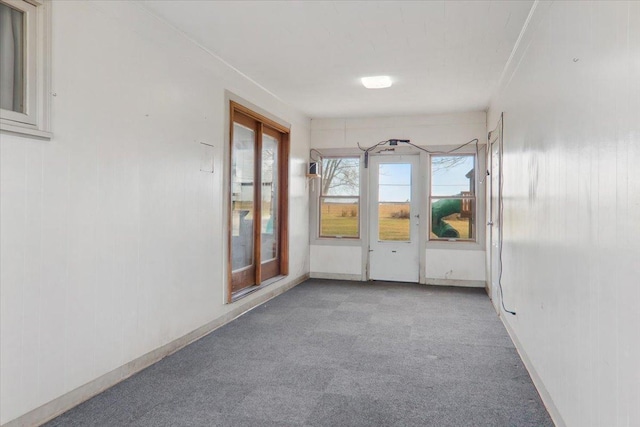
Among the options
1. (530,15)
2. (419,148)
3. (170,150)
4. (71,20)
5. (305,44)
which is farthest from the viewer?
(419,148)

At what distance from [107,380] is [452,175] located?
Answer: 5.33 m

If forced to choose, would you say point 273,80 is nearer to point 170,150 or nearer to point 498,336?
point 170,150

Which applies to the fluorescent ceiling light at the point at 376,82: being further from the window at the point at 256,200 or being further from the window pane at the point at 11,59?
the window pane at the point at 11,59

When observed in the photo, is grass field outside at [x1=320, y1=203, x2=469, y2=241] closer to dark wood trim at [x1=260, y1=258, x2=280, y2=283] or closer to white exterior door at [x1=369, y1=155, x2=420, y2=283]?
white exterior door at [x1=369, y1=155, x2=420, y2=283]

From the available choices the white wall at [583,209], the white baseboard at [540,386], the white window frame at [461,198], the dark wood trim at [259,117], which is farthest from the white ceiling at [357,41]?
the white baseboard at [540,386]

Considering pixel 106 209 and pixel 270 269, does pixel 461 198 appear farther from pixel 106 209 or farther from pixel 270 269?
pixel 106 209

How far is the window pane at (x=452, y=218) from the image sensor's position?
6344 mm

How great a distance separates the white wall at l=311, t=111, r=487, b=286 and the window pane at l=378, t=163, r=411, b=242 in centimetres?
31

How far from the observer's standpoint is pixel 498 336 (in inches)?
152

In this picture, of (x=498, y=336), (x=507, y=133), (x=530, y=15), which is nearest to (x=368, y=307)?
(x=498, y=336)

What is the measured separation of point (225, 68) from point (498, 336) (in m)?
3.71

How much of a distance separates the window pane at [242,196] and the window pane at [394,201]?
8.19 feet

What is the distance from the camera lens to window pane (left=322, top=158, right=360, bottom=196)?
22.3 ft

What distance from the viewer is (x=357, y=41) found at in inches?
142
